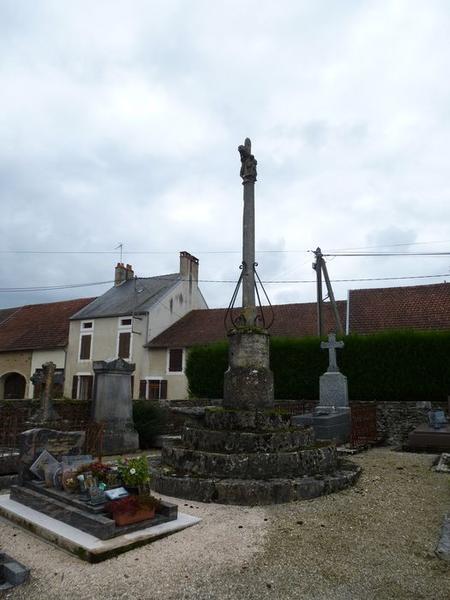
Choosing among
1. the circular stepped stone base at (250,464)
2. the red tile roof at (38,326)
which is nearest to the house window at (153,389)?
the red tile roof at (38,326)

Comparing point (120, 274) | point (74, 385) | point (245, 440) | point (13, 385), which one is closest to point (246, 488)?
point (245, 440)

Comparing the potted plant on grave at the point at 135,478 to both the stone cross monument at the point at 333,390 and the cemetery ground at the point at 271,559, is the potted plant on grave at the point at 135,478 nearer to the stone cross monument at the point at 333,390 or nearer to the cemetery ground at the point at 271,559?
the cemetery ground at the point at 271,559

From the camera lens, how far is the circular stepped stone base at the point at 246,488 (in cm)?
551

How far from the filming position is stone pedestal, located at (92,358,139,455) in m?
11.0

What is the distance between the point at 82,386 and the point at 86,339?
2.72m

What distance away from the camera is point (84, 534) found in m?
4.32

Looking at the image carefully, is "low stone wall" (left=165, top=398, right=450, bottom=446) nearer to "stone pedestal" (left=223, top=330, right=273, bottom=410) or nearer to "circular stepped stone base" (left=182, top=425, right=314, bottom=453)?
"stone pedestal" (left=223, top=330, right=273, bottom=410)

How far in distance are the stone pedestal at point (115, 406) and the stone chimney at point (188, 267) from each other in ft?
54.1

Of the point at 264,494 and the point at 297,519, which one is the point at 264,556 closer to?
the point at 297,519

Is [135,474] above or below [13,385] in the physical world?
below

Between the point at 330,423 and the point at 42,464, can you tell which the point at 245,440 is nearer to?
the point at 42,464

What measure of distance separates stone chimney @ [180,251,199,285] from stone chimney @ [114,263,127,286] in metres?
4.67

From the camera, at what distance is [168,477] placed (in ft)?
19.9

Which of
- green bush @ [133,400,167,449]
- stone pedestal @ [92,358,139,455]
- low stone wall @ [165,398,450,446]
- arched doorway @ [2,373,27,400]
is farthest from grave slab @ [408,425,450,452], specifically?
arched doorway @ [2,373,27,400]
